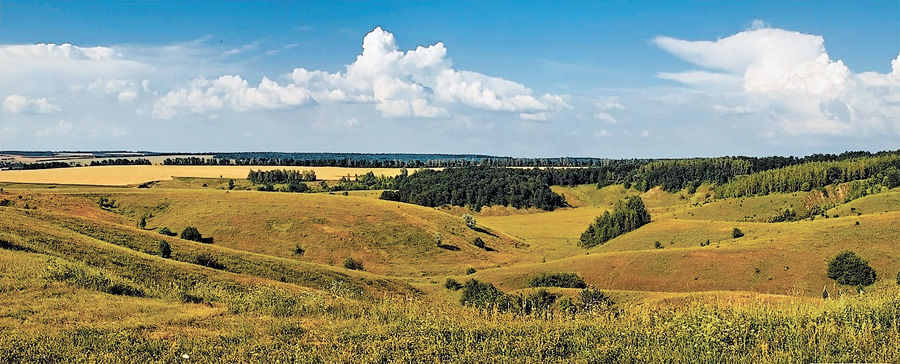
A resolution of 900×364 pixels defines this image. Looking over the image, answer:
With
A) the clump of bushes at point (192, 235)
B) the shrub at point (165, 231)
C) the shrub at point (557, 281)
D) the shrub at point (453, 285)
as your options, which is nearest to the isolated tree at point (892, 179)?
the shrub at point (557, 281)

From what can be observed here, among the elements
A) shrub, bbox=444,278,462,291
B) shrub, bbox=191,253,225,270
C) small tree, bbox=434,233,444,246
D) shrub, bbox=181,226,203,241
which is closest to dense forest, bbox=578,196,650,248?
small tree, bbox=434,233,444,246

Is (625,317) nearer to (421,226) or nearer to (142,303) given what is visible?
(142,303)

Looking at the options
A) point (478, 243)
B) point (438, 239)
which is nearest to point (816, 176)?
point (478, 243)

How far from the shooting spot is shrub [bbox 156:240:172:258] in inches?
1681

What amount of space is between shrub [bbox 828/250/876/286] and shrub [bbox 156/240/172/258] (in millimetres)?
69215

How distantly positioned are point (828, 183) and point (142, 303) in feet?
659

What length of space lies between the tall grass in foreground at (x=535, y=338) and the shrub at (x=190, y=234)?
7448 centimetres

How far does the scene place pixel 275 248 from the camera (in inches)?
3440

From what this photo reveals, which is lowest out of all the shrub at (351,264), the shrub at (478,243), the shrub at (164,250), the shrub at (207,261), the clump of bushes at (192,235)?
the shrub at (478,243)

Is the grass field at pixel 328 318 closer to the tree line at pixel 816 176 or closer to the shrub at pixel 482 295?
the shrub at pixel 482 295

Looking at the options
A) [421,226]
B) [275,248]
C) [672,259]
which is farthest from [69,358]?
[421,226]

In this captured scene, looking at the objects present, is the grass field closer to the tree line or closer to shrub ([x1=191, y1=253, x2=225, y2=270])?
shrub ([x1=191, y1=253, x2=225, y2=270])

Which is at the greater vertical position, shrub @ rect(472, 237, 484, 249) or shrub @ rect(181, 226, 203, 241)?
shrub @ rect(181, 226, 203, 241)

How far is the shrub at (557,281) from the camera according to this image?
199 ft
